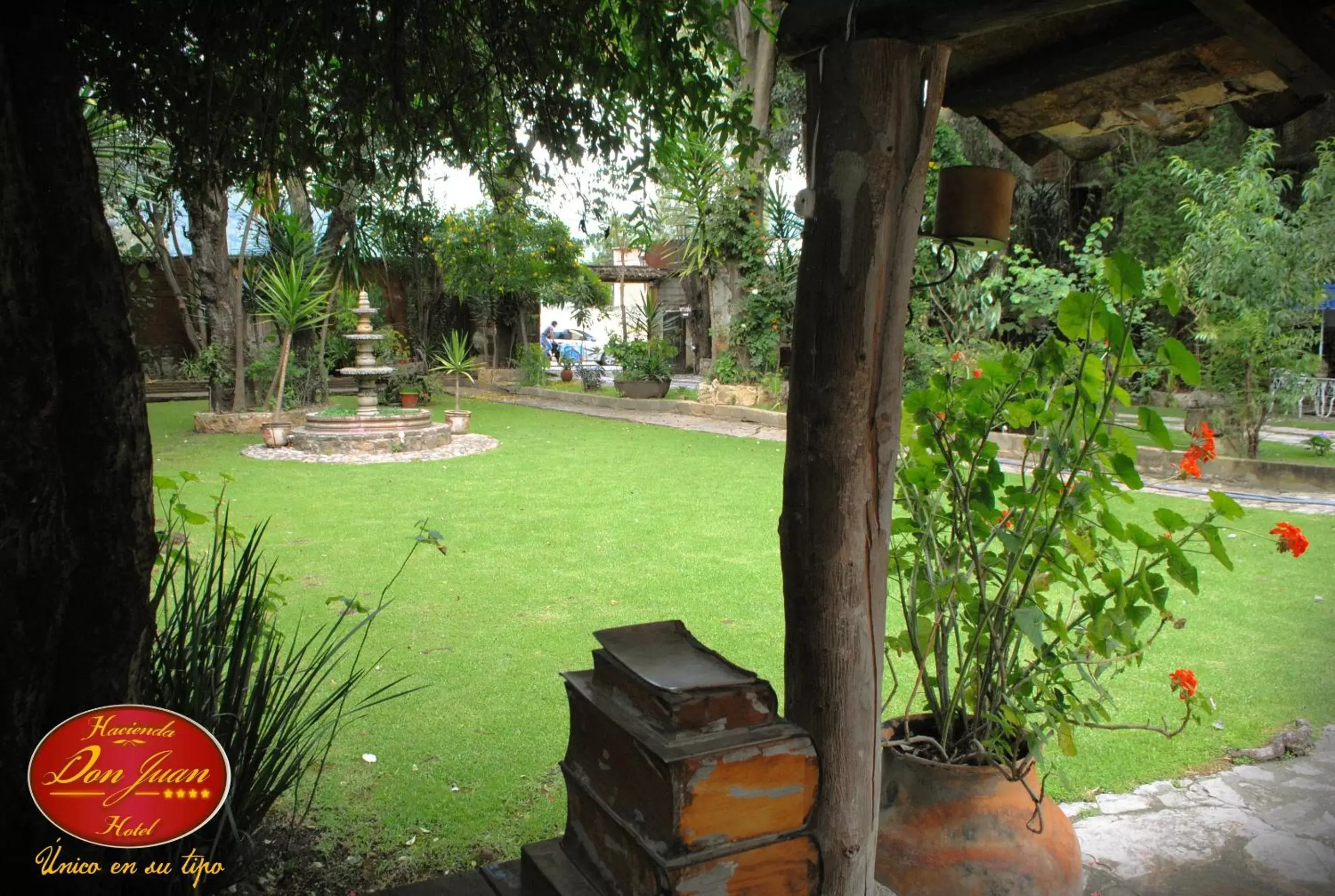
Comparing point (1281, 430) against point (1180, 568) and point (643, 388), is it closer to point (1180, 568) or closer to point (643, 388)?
point (643, 388)

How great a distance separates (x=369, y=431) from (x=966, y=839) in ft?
30.3

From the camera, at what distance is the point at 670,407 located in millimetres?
14523

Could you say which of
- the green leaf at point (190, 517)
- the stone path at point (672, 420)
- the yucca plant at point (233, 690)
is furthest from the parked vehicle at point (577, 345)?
the yucca plant at point (233, 690)

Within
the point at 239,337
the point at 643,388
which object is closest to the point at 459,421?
the point at 239,337

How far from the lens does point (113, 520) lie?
1.72 meters

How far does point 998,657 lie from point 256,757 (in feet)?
5.42

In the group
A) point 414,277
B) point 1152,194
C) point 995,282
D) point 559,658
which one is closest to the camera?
point 559,658

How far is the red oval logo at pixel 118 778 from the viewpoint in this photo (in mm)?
1408

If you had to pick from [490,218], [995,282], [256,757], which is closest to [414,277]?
[490,218]

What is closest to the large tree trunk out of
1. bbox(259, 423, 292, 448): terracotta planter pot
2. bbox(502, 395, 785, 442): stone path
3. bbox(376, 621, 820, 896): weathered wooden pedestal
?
bbox(376, 621, 820, 896): weathered wooden pedestal

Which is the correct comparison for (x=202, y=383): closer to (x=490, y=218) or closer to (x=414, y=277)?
(x=414, y=277)

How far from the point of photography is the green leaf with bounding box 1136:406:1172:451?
1.88 metres

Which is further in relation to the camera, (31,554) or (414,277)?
(414,277)

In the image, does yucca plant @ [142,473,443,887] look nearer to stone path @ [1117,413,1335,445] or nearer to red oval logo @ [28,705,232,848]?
red oval logo @ [28,705,232,848]
